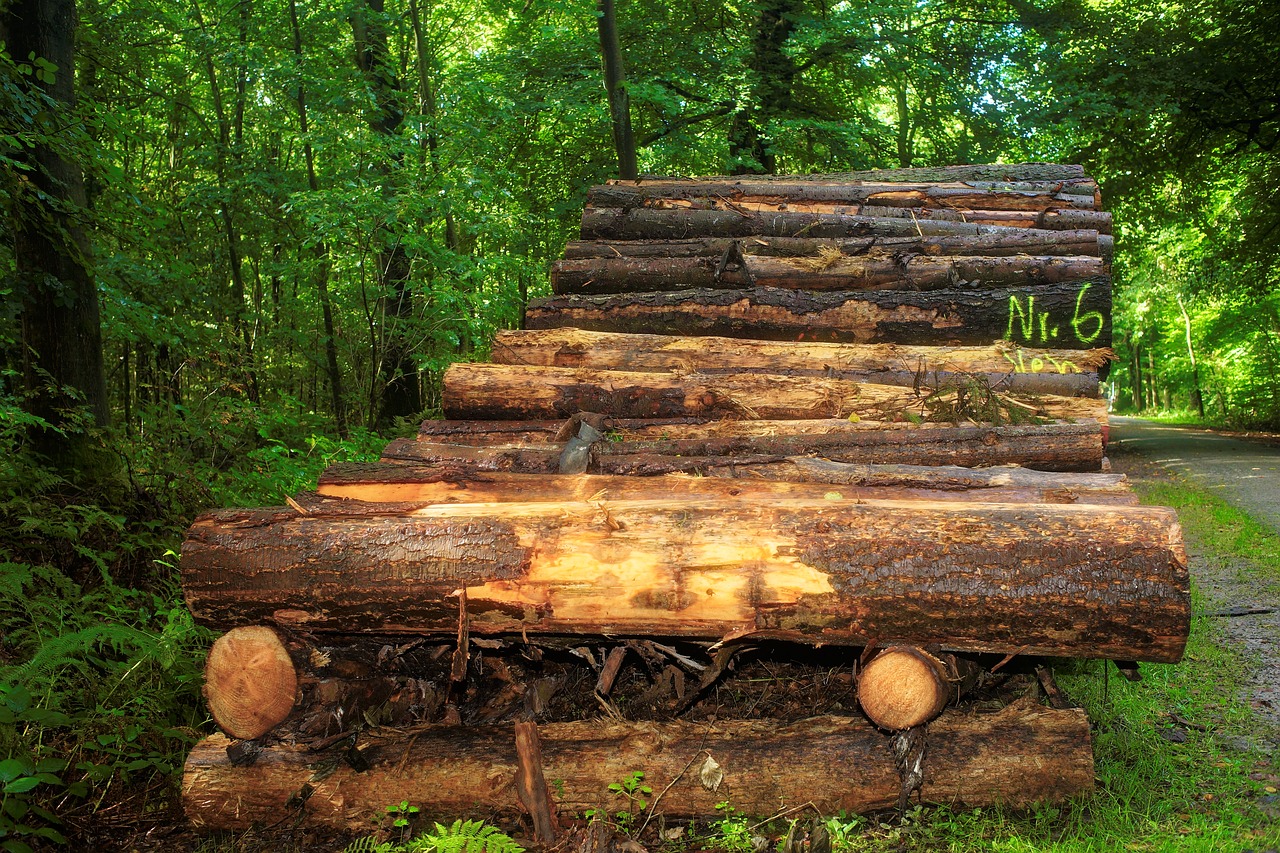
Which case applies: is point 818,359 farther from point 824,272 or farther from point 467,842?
point 467,842

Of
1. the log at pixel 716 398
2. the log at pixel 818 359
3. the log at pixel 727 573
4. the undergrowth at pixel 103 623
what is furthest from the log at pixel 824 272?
the log at pixel 727 573

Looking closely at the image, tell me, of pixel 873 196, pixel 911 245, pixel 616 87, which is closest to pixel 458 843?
pixel 911 245

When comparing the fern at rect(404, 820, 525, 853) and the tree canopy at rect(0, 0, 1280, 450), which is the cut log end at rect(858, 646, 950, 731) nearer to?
the fern at rect(404, 820, 525, 853)

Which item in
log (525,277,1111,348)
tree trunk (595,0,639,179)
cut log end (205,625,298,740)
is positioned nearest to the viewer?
cut log end (205,625,298,740)

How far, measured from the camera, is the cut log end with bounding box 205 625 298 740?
3.35 m

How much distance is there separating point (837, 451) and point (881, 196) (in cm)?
408

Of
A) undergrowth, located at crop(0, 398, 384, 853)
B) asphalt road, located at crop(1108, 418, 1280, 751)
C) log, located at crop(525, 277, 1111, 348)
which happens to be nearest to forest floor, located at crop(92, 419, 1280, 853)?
asphalt road, located at crop(1108, 418, 1280, 751)

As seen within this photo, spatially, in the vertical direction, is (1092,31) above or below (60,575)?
above

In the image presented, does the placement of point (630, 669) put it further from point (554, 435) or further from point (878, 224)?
point (878, 224)

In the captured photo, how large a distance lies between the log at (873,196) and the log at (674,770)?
494 cm

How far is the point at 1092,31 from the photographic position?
13.4 m

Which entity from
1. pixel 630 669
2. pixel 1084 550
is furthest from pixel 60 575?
pixel 1084 550

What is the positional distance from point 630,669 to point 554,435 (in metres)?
1.38

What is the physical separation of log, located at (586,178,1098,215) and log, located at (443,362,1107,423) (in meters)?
2.66
